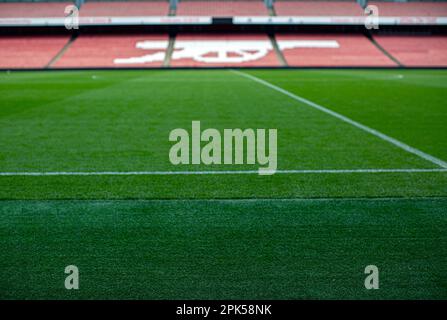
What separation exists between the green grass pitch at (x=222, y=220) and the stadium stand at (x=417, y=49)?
3159 centimetres

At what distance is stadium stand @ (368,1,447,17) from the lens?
41188 mm

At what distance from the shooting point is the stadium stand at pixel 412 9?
41188mm

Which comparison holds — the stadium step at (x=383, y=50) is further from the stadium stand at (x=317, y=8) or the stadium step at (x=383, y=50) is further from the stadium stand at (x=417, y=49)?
the stadium stand at (x=317, y=8)

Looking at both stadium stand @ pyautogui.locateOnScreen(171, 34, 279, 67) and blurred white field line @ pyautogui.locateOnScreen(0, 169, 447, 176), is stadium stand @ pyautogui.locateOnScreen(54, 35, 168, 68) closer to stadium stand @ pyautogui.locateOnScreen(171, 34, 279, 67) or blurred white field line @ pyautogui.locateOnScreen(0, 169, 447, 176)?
stadium stand @ pyautogui.locateOnScreen(171, 34, 279, 67)

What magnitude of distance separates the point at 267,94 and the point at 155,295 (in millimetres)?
12306

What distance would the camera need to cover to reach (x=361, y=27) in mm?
43125

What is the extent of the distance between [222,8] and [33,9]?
55.3ft

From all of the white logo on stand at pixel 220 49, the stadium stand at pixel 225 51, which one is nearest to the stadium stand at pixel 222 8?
the stadium stand at pixel 225 51

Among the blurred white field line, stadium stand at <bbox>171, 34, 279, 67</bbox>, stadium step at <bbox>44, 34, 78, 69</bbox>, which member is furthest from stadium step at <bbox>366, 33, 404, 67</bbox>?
the blurred white field line

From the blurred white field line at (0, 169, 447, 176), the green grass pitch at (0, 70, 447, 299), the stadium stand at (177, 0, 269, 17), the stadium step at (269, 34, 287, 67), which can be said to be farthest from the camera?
the stadium stand at (177, 0, 269, 17)

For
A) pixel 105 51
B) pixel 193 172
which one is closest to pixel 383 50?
pixel 105 51

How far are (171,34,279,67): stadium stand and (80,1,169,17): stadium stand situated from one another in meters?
3.50

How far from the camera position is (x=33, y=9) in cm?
4259
